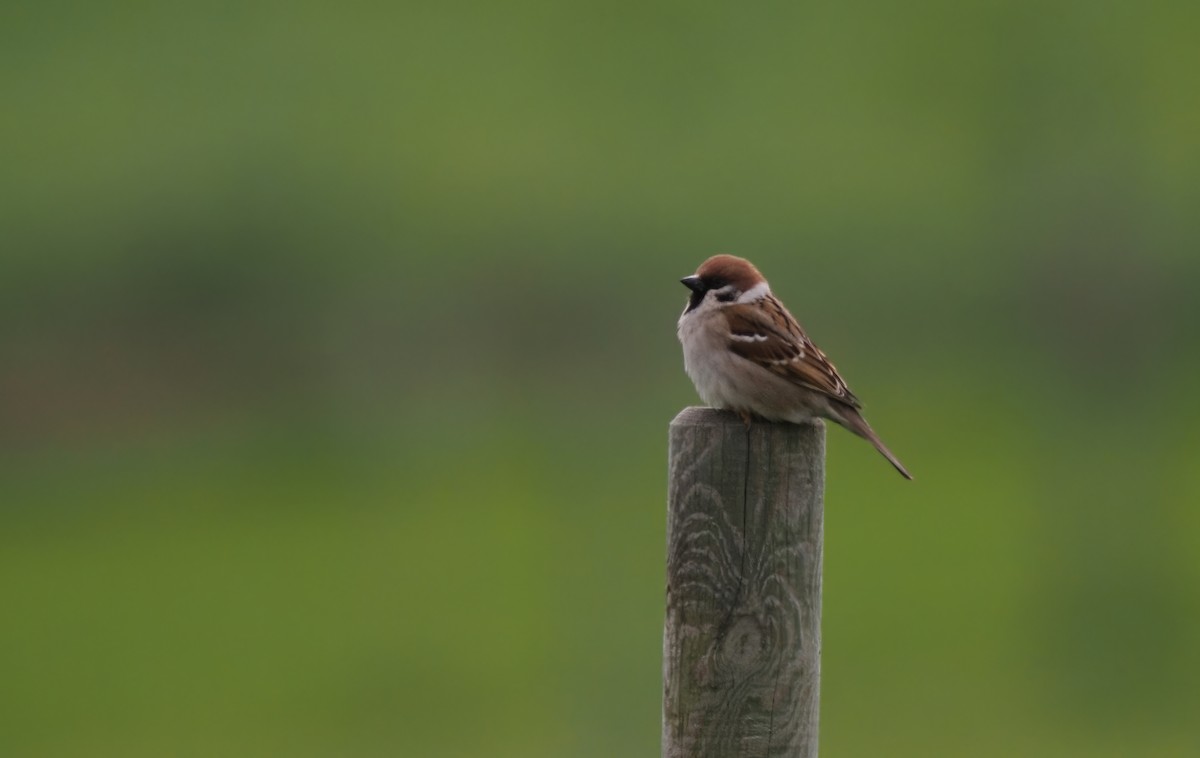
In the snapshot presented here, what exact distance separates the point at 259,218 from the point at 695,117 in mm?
9413

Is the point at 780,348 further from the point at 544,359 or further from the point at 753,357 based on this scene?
the point at 544,359

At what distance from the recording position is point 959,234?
22.7 meters

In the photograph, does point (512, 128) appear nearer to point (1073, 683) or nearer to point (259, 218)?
point (259, 218)

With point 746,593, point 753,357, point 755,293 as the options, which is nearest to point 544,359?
point 755,293

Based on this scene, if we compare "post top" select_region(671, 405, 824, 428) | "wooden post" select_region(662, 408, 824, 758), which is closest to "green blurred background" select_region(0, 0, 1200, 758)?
"post top" select_region(671, 405, 824, 428)

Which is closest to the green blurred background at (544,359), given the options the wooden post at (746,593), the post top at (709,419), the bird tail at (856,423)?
the bird tail at (856,423)

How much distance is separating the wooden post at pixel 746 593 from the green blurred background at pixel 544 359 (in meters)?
7.46

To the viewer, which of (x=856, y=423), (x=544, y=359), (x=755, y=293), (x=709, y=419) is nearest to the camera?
(x=709, y=419)

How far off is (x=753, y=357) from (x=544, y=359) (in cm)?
1363

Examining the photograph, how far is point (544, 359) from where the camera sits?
1838 cm

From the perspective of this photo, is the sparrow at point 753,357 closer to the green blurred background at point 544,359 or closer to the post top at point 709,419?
the post top at point 709,419

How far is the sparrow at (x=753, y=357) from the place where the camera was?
4.65m

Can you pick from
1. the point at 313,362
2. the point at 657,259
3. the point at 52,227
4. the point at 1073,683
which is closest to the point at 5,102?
the point at 52,227

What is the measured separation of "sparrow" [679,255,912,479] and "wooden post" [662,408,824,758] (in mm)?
1138
